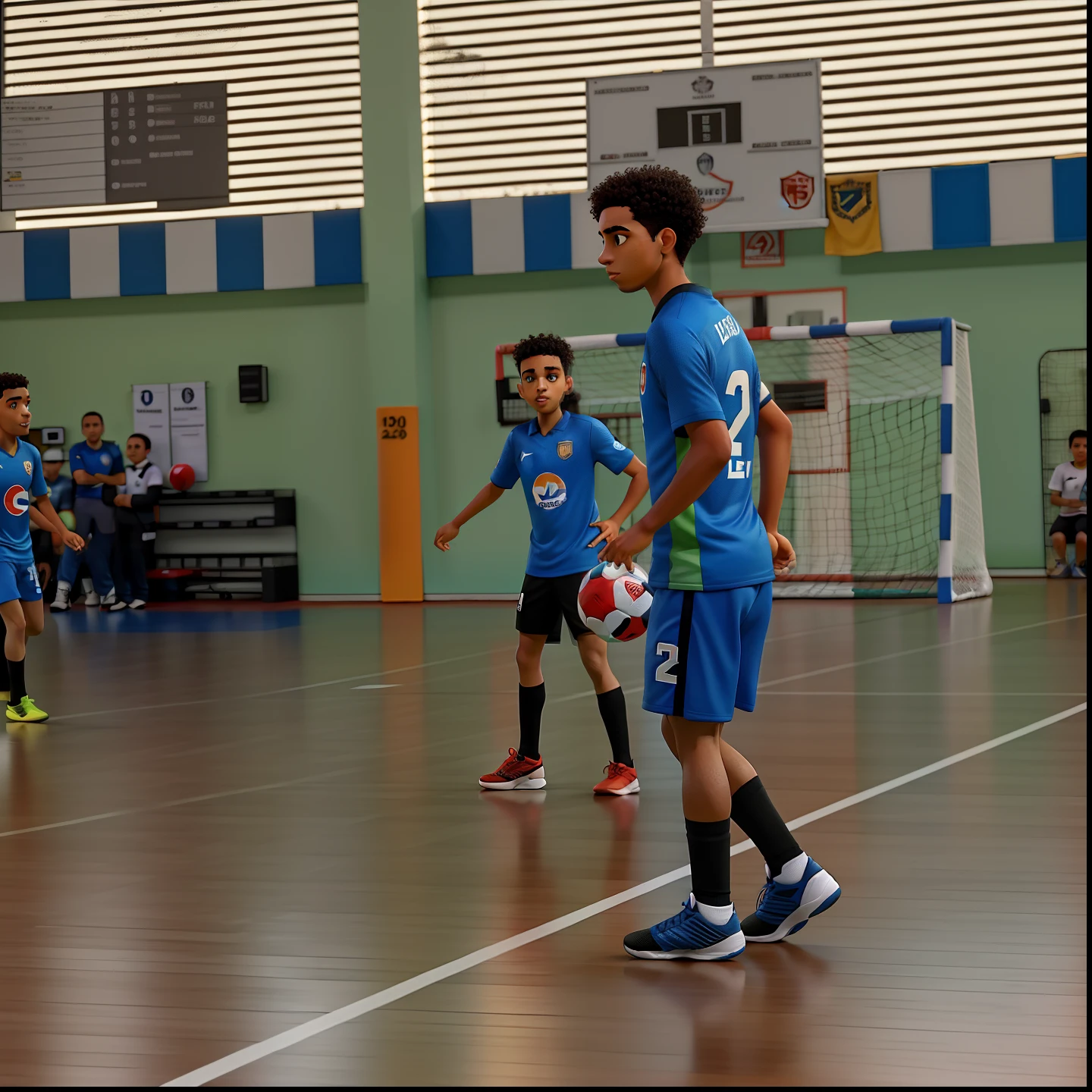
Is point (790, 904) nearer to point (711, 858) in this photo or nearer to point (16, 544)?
point (711, 858)

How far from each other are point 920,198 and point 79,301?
10.2 meters

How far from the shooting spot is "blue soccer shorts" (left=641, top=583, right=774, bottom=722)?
358 cm

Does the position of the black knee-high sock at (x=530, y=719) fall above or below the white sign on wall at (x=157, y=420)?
below

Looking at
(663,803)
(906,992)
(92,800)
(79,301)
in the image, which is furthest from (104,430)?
(906,992)

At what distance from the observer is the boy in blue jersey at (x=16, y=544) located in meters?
8.23

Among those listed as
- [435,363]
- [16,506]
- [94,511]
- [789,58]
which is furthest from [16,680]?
[789,58]

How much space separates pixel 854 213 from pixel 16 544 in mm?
10777

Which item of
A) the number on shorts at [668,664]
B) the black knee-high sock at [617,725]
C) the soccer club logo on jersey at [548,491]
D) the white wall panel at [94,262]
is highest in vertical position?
the white wall panel at [94,262]

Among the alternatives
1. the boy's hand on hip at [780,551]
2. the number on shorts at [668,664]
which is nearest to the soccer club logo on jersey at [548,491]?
the boy's hand on hip at [780,551]

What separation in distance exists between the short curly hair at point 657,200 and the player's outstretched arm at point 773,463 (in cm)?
50

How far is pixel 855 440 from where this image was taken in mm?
16312

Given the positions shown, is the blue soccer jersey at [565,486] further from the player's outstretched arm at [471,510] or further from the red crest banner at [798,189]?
the red crest banner at [798,189]

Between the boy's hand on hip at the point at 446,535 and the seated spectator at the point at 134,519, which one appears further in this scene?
the seated spectator at the point at 134,519

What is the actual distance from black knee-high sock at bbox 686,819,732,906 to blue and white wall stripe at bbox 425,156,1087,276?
43.5 feet
